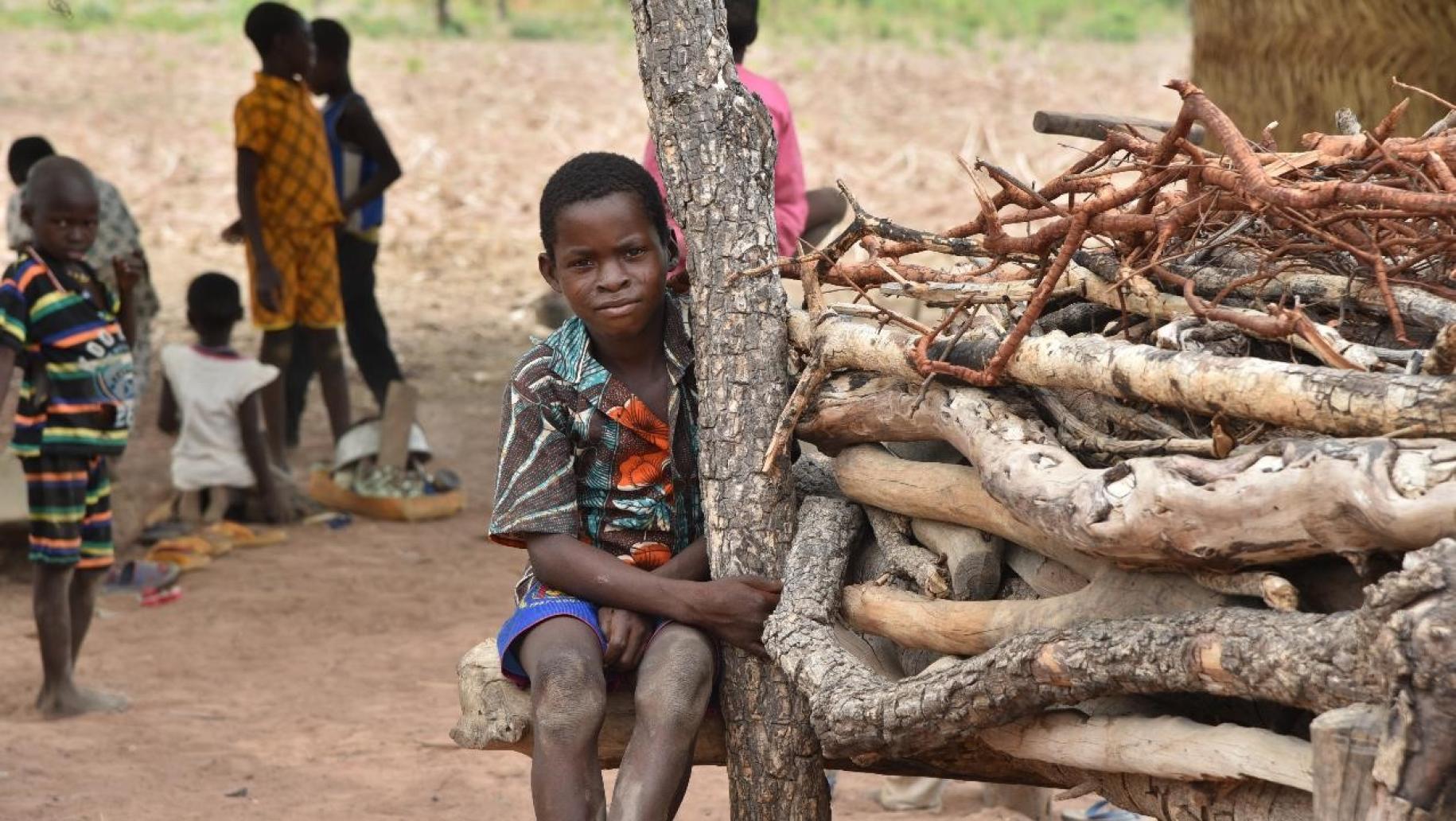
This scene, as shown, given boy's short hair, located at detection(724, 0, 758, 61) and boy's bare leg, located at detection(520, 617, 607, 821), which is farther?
boy's short hair, located at detection(724, 0, 758, 61)

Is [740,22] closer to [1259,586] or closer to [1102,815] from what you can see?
[1102,815]

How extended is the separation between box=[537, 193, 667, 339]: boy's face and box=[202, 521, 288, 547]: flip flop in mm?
4265

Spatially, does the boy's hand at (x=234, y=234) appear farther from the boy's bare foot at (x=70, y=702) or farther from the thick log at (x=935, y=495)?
the thick log at (x=935, y=495)

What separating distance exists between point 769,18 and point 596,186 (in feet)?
63.4

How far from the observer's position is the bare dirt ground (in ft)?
14.8

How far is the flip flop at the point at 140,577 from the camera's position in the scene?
6113 mm

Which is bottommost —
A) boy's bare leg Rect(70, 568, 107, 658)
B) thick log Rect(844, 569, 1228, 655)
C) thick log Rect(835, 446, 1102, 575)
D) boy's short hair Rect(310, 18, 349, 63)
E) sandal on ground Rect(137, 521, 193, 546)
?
Result: sandal on ground Rect(137, 521, 193, 546)

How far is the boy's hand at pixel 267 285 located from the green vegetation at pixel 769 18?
1340 cm

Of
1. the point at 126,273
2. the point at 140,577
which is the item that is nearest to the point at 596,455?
the point at 126,273

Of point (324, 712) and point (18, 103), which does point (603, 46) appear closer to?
point (18, 103)

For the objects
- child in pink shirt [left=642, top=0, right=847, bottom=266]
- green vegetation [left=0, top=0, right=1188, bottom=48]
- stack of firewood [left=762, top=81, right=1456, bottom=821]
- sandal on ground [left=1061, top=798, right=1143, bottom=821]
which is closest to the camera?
stack of firewood [left=762, top=81, right=1456, bottom=821]

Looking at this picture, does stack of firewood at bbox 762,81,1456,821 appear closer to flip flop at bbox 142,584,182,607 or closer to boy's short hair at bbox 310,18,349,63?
flip flop at bbox 142,584,182,607

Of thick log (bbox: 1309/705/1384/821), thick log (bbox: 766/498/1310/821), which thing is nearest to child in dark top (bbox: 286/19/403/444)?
thick log (bbox: 766/498/1310/821)

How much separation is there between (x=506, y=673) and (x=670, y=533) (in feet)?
1.32
